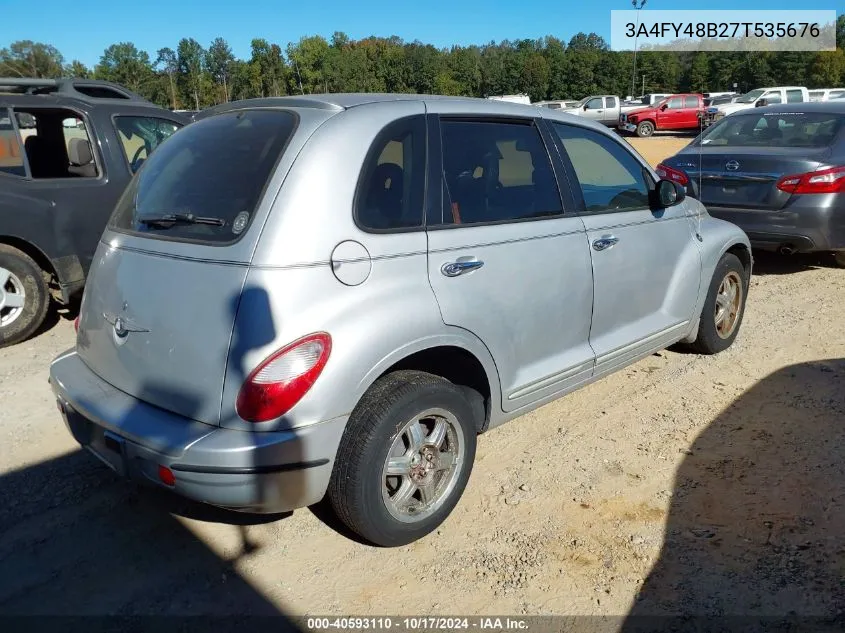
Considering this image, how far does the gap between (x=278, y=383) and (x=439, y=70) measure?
8639 centimetres

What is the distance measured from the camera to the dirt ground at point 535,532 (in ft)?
8.66

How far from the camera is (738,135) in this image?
7684mm

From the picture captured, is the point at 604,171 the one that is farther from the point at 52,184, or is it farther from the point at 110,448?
the point at 52,184

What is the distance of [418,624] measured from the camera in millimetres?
2521

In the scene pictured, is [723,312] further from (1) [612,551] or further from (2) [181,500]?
(2) [181,500]

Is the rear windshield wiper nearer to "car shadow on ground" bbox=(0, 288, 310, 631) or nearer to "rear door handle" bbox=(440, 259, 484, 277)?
"car shadow on ground" bbox=(0, 288, 310, 631)

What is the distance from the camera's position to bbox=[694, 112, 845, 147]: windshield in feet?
23.1

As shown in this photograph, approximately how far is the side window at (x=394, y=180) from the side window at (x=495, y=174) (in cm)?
15

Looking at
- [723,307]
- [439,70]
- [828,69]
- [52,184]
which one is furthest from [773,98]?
[439,70]

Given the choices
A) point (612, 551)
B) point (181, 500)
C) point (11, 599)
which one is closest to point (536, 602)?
point (612, 551)

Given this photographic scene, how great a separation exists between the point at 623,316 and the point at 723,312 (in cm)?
151

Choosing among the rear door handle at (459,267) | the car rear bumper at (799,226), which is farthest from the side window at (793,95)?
the rear door handle at (459,267)

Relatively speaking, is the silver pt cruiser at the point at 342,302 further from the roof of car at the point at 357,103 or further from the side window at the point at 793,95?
the side window at the point at 793,95

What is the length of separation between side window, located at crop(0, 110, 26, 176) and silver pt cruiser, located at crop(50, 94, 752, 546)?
2883mm
